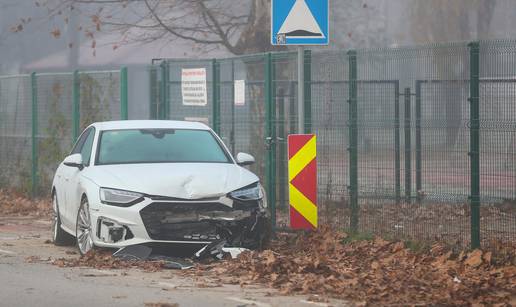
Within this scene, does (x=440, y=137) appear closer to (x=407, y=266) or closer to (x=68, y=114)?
(x=407, y=266)

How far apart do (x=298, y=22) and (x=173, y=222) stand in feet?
8.89

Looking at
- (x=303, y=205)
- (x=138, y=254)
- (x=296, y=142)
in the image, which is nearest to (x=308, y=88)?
(x=296, y=142)

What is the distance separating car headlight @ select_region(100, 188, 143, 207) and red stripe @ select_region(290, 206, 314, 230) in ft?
6.93

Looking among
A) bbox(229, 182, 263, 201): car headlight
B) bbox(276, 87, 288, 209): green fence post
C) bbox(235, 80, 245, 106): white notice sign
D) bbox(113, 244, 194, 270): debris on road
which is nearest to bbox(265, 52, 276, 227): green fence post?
bbox(276, 87, 288, 209): green fence post

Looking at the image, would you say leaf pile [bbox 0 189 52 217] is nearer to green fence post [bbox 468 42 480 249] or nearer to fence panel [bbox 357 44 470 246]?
fence panel [bbox 357 44 470 246]

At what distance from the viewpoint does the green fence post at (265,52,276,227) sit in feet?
51.6

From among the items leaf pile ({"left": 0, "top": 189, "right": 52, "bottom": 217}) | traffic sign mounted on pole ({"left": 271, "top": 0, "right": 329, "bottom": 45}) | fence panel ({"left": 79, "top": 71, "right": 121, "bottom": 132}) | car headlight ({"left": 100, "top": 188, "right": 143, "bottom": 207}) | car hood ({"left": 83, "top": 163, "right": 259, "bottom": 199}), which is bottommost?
leaf pile ({"left": 0, "top": 189, "right": 52, "bottom": 217})

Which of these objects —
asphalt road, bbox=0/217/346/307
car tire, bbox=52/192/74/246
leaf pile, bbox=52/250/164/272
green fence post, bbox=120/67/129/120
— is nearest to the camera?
asphalt road, bbox=0/217/346/307

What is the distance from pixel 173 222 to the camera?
12.6 metres

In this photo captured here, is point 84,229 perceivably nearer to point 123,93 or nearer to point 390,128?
point 390,128

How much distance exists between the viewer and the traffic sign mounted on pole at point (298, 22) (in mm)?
13617

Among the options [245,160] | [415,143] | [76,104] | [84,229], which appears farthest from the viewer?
[76,104]

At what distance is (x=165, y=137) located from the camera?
14539 mm

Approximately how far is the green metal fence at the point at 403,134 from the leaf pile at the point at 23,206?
201 inches
